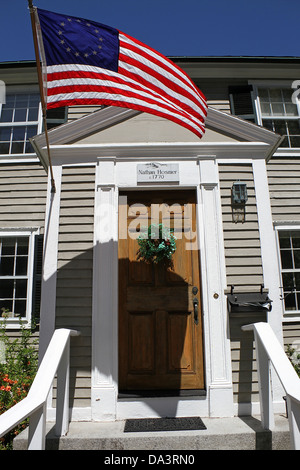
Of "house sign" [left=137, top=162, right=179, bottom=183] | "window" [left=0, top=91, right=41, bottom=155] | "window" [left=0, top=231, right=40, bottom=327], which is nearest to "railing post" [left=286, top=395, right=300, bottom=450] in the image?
"house sign" [left=137, top=162, right=179, bottom=183]

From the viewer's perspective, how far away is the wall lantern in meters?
4.19

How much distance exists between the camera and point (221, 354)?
12.3 feet

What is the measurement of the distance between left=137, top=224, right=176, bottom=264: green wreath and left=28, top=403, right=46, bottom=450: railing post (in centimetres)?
195

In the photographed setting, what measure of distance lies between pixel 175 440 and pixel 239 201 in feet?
8.63

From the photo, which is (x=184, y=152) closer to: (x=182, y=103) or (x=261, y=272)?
(x=182, y=103)

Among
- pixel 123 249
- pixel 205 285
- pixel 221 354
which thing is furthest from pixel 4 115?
pixel 221 354

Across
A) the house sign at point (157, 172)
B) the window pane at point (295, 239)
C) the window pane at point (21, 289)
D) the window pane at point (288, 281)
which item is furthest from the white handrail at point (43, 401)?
the window pane at point (295, 239)

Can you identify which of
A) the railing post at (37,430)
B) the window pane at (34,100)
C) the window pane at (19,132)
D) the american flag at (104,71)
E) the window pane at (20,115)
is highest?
the window pane at (34,100)

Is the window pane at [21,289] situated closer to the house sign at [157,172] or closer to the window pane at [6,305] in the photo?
the window pane at [6,305]

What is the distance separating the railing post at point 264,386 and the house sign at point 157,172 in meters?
2.07

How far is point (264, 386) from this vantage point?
3393mm

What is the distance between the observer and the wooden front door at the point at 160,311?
12.7 feet

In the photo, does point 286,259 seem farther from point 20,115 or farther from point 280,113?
point 20,115

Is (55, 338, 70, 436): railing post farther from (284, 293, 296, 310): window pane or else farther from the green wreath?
(284, 293, 296, 310): window pane
